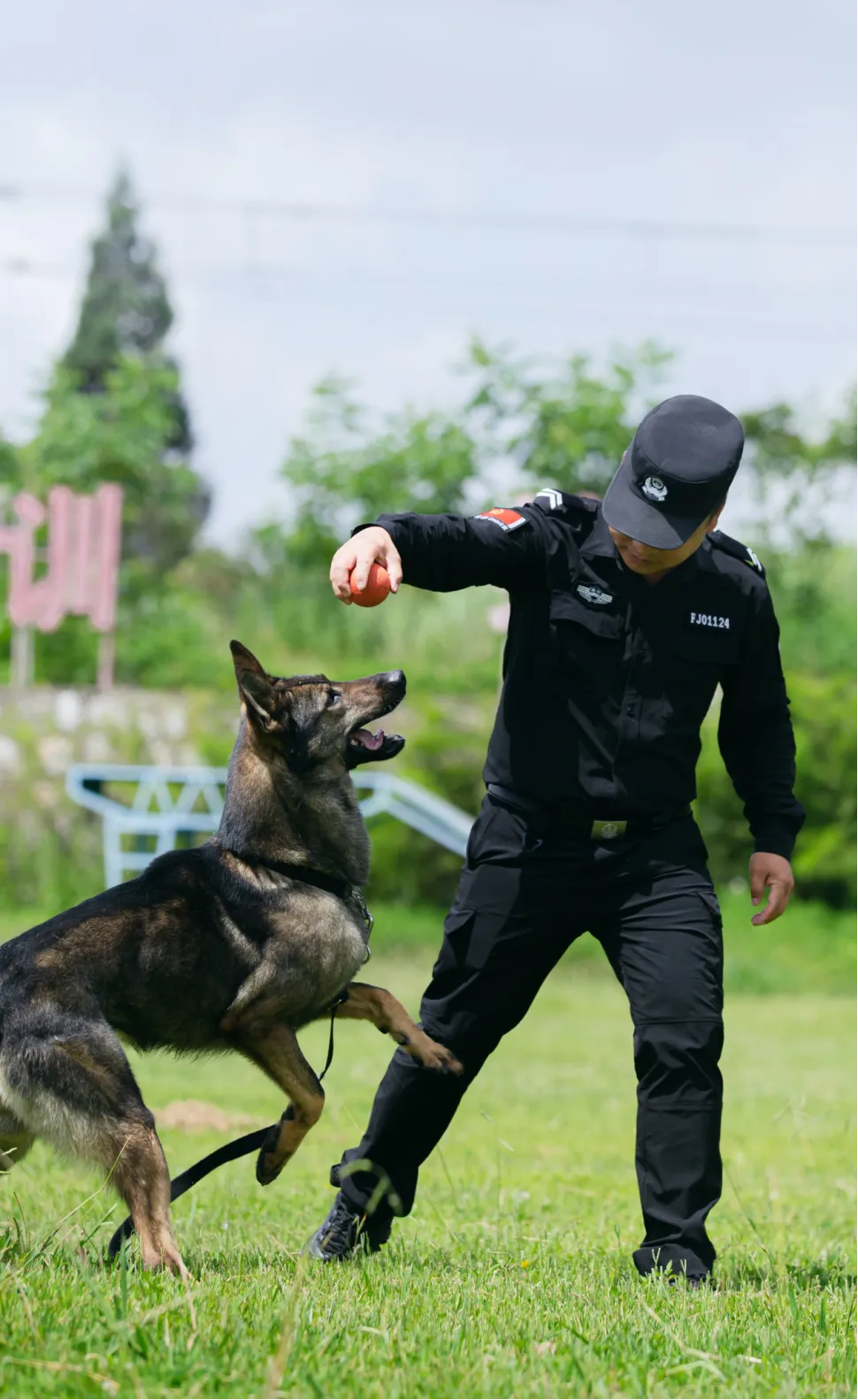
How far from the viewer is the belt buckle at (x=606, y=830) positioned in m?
3.91

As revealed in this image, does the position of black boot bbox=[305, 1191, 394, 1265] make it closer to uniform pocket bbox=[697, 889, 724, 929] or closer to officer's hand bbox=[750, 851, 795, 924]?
uniform pocket bbox=[697, 889, 724, 929]

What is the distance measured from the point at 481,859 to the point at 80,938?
3.52 feet

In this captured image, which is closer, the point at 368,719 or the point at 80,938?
the point at 80,938

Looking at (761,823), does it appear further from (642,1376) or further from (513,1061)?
(513,1061)

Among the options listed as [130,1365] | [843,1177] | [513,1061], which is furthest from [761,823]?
[513,1061]

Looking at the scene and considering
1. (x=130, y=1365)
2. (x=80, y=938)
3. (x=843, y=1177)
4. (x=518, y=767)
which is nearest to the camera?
(x=130, y=1365)

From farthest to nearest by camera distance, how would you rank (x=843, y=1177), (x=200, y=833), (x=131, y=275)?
1. (x=131, y=275)
2. (x=200, y=833)
3. (x=843, y=1177)

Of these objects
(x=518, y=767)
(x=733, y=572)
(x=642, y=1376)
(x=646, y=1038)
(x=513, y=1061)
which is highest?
(x=733, y=572)

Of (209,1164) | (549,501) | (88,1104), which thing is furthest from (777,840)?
(88,1104)

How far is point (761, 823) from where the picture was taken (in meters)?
4.28

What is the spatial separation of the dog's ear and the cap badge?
3.62ft

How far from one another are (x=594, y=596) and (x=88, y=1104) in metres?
1.78

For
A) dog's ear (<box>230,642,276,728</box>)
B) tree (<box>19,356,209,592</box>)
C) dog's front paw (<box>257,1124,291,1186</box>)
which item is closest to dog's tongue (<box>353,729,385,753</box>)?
dog's ear (<box>230,642,276,728</box>)

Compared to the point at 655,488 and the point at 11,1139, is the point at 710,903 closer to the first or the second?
the point at 655,488
